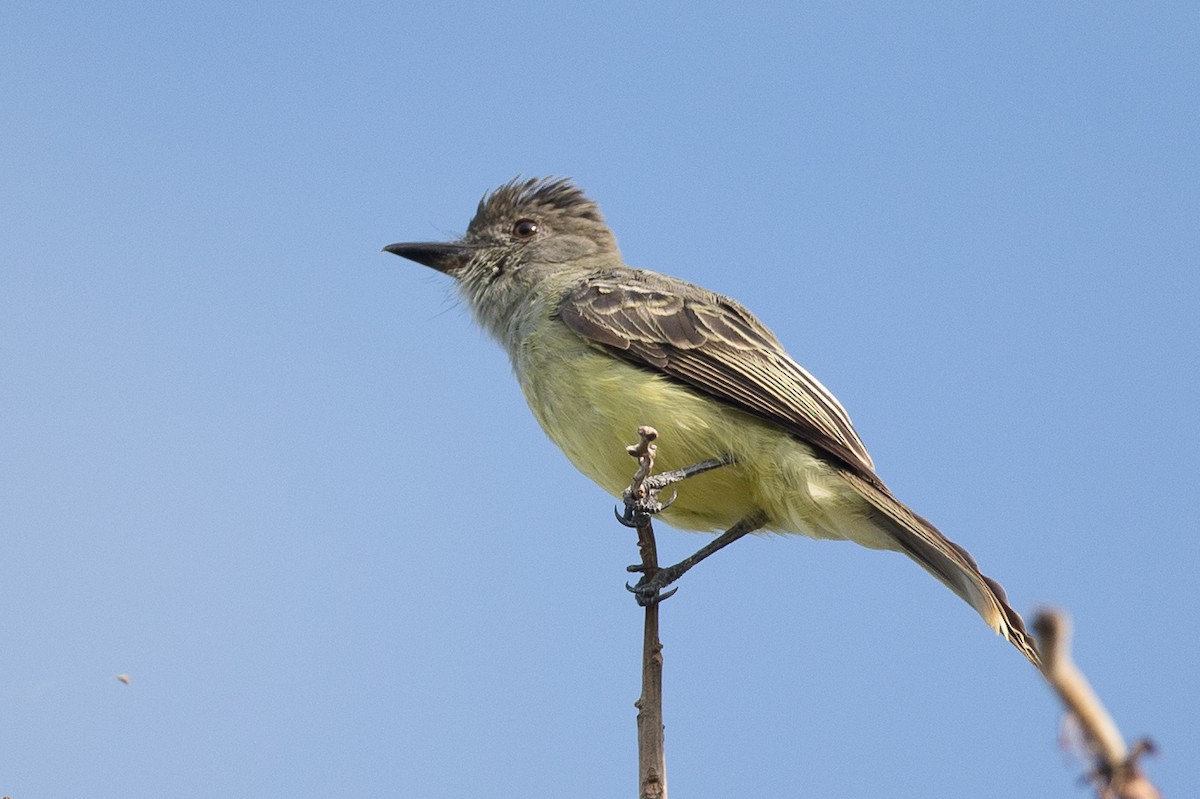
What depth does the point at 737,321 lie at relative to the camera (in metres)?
6.76

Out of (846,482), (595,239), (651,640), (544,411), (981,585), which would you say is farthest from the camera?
(595,239)

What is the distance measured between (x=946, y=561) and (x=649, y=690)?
6.24 feet

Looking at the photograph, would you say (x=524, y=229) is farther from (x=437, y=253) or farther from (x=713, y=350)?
(x=713, y=350)

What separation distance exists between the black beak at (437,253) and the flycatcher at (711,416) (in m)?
1.26

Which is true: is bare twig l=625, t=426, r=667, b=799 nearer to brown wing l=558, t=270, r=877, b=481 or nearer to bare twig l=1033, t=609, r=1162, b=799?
brown wing l=558, t=270, r=877, b=481

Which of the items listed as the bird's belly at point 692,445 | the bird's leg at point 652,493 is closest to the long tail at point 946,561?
the bird's belly at point 692,445

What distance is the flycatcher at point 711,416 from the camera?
5.97 meters

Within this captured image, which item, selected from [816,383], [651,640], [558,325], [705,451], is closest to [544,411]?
[558,325]

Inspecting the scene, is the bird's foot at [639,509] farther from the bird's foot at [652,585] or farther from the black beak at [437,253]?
the black beak at [437,253]

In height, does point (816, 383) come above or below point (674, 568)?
above

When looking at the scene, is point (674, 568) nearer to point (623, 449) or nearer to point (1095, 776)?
point (623, 449)

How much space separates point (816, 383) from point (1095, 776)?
5404 millimetres

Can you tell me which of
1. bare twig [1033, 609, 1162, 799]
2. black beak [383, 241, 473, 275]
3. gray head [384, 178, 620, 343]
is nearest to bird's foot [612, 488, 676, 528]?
gray head [384, 178, 620, 343]

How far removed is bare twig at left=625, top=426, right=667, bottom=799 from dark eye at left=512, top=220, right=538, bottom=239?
3.23 meters
